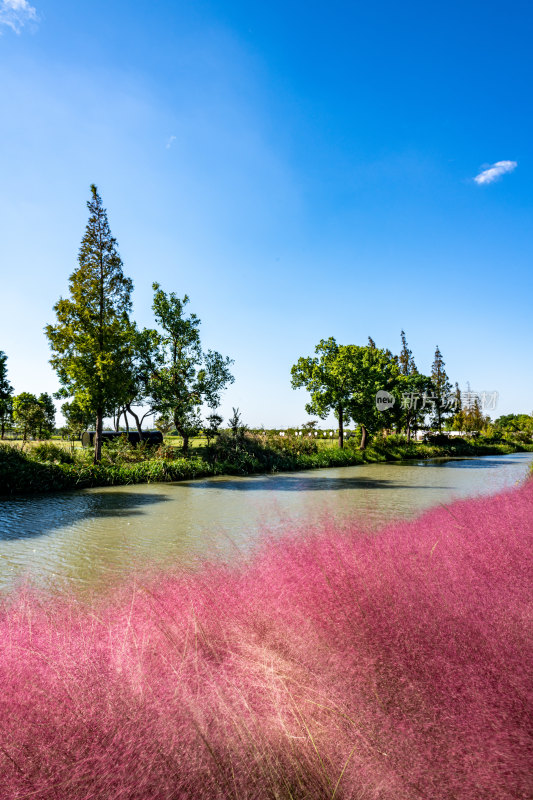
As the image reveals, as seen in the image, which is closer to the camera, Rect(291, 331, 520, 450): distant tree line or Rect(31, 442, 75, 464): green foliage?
Rect(31, 442, 75, 464): green foliage

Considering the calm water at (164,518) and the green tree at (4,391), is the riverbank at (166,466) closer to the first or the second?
the calm water at (164,518)

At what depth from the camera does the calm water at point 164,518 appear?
23.8 ft

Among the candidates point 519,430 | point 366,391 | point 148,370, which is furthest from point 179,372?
point 519,430

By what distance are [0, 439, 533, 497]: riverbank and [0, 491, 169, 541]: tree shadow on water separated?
5.09ft

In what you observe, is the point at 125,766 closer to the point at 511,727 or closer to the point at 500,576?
the point at 511,727

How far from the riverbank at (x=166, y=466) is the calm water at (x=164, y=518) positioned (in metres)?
1.32

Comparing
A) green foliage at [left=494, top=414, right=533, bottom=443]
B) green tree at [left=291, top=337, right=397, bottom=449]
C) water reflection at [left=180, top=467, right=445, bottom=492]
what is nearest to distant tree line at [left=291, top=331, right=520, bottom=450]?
green tree at [left=291, top=337, right=397, bottom=449]

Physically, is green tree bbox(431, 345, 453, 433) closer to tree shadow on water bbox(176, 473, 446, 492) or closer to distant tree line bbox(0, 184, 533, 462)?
distant tree line bbox(0, 184, 533, 462)

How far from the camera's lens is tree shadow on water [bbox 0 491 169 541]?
1031 cm

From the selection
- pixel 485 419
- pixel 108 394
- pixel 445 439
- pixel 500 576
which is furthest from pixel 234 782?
pixel 485 419

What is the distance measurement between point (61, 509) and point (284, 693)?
12645mm

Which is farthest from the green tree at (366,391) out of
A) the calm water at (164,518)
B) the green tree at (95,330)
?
the green tree at (95,330)

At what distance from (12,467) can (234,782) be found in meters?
17.9

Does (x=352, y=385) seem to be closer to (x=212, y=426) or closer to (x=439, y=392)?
(x=212, y=426)
